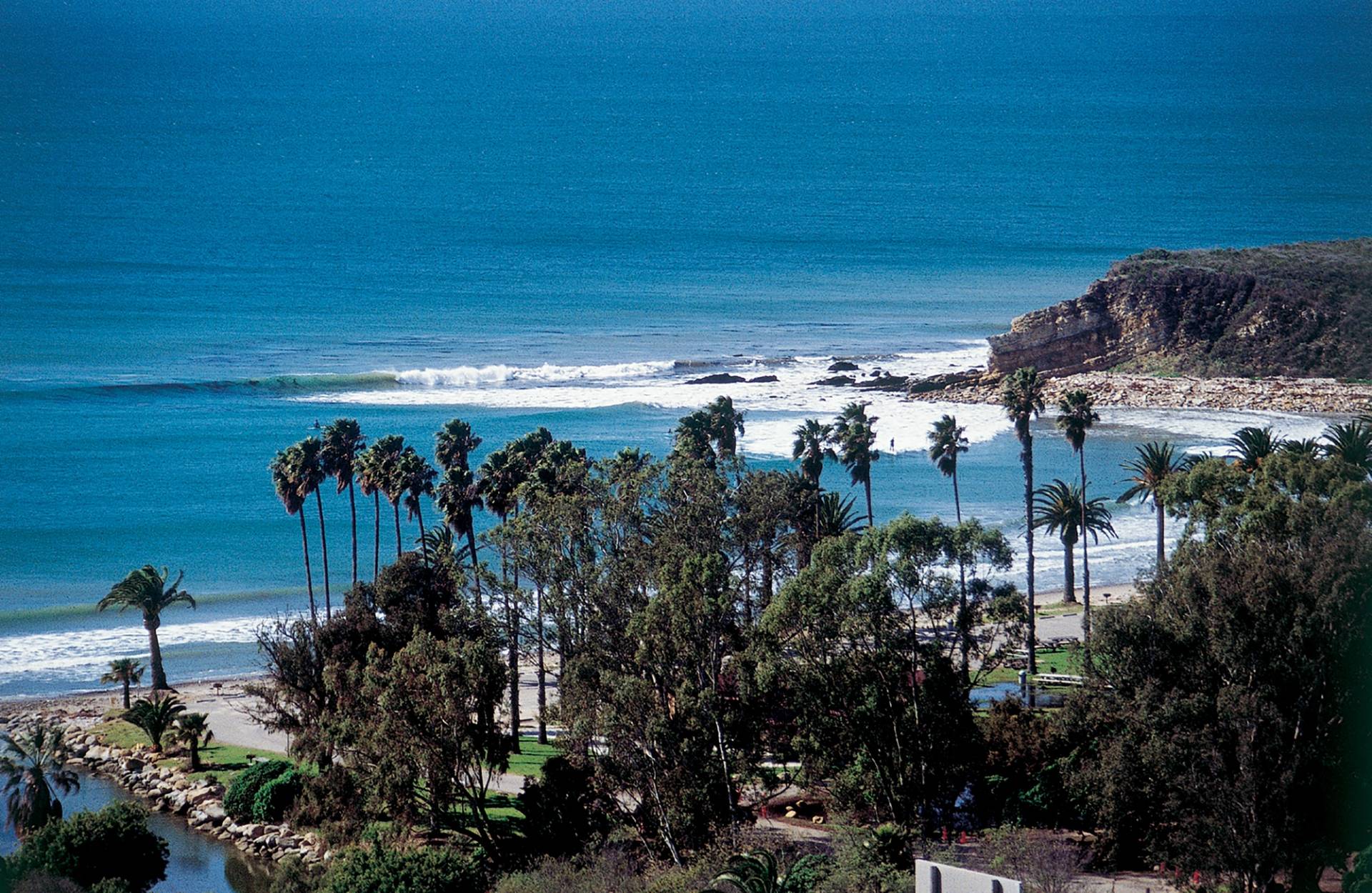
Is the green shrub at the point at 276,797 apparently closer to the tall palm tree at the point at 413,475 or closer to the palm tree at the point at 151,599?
the palm tree at the point at 151,599

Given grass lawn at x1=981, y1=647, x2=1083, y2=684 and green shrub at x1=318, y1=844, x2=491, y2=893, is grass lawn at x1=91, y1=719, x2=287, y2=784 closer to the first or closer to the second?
green shrub at x1=318, y1=844, x2=491, y2=893

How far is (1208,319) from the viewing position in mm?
95062

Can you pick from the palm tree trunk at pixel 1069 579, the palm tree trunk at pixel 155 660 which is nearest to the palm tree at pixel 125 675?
the palm tree trunk at pixel 155 660

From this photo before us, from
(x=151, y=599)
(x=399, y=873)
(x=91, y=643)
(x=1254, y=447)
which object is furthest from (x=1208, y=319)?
(x=399, y=873)

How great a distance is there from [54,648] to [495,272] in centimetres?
10463

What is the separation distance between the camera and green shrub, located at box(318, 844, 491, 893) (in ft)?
90.8

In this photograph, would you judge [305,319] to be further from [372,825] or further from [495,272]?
[372,825]

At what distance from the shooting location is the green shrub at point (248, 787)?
3872 cm

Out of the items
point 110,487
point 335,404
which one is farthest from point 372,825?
point 335,404

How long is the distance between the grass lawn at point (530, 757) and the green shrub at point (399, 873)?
815cm

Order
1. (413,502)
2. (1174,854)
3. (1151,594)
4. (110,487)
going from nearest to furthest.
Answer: (1174,854)
(1151,594)
(413,502)
(110,487)

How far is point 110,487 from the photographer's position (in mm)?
80062

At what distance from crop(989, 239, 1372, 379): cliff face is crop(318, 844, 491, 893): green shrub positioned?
7110 cm

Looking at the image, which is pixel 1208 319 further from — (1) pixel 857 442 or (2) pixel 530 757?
(2) pixel 530 757
